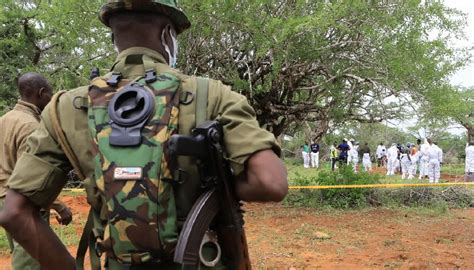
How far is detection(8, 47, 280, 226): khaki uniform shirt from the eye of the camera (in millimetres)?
1418

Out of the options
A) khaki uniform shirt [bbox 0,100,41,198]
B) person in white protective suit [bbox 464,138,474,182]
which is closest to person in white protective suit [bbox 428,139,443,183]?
person in white protective suit [bbox 464,138,474,182]

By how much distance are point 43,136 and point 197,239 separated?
0.61 metres

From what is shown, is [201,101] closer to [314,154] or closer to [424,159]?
[424,159]

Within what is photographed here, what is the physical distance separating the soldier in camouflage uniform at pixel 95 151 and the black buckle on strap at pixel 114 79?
47mm

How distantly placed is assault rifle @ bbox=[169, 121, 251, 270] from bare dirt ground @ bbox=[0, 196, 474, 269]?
13.4ft

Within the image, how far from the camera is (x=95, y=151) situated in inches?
58.0

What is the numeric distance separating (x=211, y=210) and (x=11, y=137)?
2.14 meters

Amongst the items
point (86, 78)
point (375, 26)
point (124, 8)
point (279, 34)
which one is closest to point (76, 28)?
point (86, 78)

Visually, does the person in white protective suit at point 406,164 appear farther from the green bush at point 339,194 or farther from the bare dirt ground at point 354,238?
the green bush at point 339,194

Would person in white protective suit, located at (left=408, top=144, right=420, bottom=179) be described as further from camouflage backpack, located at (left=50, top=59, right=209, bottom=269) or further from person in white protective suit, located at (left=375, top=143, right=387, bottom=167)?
camouflage backpack, located at (left=50, top=59, right=209, bottom=269)

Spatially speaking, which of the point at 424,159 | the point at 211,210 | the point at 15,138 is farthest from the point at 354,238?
the point at 424,159

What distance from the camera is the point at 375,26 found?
6.94m

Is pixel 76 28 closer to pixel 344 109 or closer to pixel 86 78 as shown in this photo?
pixel 86 78

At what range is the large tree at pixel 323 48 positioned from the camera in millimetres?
6812
